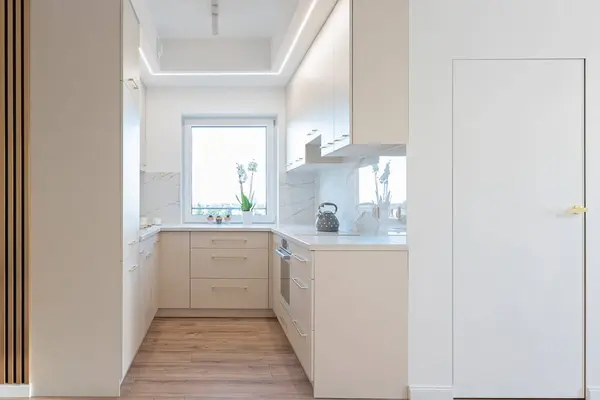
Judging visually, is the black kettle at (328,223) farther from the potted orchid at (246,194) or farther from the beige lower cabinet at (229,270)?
the potted orchid at (246,194)

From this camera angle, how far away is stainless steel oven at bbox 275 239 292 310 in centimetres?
376

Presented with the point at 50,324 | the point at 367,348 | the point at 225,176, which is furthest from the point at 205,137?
the point at 367,348

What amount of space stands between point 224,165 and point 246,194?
38cm

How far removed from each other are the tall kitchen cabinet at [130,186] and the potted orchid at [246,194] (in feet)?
6.01

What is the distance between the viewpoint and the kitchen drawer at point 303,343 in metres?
2.83

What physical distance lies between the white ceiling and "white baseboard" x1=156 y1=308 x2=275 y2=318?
2.46 metres

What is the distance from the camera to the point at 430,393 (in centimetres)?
278

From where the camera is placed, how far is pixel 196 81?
5059mm

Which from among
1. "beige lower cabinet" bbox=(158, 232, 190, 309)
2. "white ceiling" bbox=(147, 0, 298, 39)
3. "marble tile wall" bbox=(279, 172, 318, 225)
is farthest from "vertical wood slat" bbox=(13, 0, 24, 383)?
"marble tile wall" bbox=(279, 172, 318, 225)

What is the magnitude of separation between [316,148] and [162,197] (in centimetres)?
193

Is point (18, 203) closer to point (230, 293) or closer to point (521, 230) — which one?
point (230, 293)

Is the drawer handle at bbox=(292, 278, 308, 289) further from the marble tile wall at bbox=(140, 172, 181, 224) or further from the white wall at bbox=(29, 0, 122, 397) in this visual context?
the marble tile wall at bbox=(140, 172, 181, 224)

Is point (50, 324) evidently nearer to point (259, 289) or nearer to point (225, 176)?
point (259, 289)

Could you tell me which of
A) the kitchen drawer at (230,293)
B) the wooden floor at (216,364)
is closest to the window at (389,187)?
the wooden floor at (216,364)
